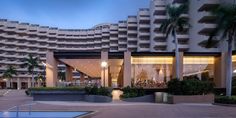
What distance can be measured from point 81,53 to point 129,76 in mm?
7233

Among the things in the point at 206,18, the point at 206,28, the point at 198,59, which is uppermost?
the point at 206,18

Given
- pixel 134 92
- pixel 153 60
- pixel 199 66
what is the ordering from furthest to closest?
pixel 199 66 → pixel 153 60 → pixel 134 92

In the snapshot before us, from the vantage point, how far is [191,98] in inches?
1533

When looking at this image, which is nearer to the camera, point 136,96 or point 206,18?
point 136,96

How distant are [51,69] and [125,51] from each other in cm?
1311

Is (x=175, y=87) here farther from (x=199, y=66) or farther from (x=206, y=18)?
(x=206, y=18)

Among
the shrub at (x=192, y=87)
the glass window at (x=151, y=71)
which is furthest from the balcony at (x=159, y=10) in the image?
the shrub at (x=192, y=87)

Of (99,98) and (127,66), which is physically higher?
(127,66)

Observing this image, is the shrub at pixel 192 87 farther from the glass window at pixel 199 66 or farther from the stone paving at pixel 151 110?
the glass window at pixel 199 66

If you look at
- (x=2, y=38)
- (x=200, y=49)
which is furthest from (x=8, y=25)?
(x=200, y=49)

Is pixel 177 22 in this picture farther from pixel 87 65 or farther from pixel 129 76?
pixel 87 65

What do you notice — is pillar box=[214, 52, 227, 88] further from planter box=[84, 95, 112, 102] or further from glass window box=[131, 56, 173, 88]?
planter box=[84, 95, 112, 102]

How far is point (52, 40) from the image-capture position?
533 ft

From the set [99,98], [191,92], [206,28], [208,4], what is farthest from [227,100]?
[208,4]
